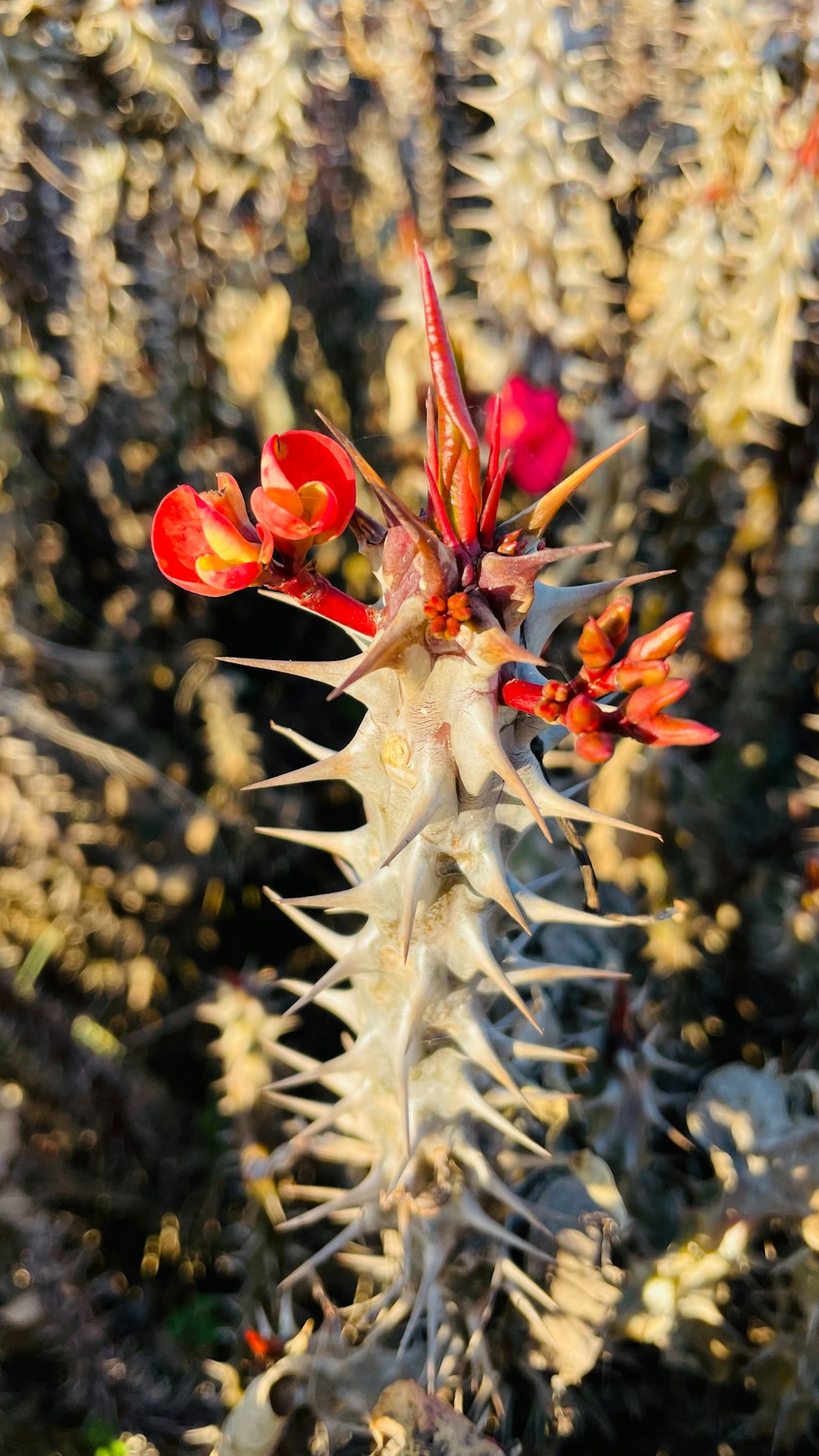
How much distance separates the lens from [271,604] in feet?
6.75

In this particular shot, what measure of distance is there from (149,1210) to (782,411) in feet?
5.59

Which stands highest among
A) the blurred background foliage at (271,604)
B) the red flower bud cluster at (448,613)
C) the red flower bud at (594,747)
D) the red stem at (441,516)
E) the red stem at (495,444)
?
the red stem at (495,444)

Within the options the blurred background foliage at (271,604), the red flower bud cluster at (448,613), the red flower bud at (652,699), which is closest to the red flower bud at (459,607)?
the red flower bud cluster at (448,613)

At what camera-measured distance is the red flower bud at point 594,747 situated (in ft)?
1.75

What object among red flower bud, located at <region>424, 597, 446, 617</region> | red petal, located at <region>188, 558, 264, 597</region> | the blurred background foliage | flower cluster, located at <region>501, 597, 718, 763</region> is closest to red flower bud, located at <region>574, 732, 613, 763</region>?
flower cluster, located at <region>501, 597, 718, 763</region>

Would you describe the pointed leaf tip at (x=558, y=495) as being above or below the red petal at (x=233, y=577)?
above

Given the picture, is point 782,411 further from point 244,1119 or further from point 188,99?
point 244,1119

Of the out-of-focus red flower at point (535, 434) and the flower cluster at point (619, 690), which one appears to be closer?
the flower cluster at point (619, 690)

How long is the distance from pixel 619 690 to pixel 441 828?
0.62ft

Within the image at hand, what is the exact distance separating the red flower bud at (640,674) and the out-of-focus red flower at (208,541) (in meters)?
0.22

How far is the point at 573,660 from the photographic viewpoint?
2.03m

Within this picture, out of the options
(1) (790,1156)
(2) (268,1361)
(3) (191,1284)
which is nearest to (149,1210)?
(3) (191,1284)

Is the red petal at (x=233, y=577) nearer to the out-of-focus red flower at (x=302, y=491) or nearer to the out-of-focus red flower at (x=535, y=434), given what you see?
the out-of-focus red flower at (x=302, y=491)

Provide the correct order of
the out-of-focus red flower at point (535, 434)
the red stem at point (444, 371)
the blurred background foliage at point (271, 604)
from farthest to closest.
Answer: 1. the out-of-focus red flower at point (535, 434)
2. the blurred background foliage at point (271, 604)
3. the red stem at point (444, 371)
